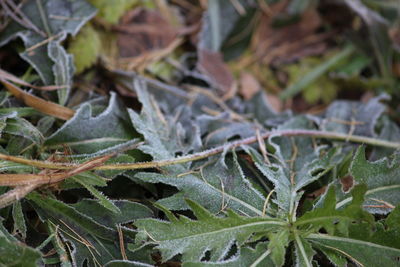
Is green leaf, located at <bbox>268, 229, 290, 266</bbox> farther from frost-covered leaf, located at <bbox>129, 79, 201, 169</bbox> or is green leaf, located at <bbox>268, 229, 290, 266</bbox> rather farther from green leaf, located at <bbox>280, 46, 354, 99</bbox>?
green leaf, located at <bbox>280, 46, 354, 99</bbox>

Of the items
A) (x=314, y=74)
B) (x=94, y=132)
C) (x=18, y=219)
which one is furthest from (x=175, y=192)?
(x=314, y=74)

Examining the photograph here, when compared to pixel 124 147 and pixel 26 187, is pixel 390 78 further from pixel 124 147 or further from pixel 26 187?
pixel 26 187

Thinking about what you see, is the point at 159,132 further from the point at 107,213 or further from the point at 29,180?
the point at 29,180

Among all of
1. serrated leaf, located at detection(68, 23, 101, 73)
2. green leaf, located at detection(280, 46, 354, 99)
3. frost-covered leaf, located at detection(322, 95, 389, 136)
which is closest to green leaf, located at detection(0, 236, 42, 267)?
serrated leaf, located at detection(68, 23, 101, 73)

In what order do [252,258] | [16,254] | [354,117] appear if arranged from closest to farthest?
[16,254]
[252,258]
[354,117]

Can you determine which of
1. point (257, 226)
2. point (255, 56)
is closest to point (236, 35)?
point (255, 56)

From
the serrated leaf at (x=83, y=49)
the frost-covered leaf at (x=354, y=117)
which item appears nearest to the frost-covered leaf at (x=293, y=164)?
the frost-covered leaf at (x=354, y=117)

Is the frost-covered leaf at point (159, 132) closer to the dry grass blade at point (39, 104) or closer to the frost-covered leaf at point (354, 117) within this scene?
the dry grass blade at point (39, 104)
